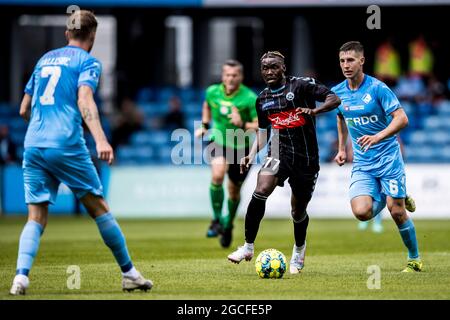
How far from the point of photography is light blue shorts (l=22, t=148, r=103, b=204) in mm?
8258

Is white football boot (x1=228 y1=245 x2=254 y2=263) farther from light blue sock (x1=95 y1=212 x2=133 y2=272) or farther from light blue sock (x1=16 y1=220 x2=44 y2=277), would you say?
light blue sock (x1=16 y1=220 x2=44 y2=277)

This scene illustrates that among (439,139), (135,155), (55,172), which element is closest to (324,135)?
(439,139)

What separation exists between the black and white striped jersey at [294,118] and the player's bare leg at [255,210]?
308 millimetres

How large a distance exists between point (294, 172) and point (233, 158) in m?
4.04

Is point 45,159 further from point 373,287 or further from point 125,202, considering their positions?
point 125,202

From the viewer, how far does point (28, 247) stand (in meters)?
8.36

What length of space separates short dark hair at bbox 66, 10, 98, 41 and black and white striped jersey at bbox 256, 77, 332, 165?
2.68 meters

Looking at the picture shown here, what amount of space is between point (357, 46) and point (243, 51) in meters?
25.1

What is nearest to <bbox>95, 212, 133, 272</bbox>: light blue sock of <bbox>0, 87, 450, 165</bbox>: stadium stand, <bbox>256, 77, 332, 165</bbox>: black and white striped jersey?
<bbox>256, 77, 332, 165</bbox>: black and white striped jersey

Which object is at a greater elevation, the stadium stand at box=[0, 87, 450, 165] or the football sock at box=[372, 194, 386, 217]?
the stadium stand at box=[0, 87, 450, 165]

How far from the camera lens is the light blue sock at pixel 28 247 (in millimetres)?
8305

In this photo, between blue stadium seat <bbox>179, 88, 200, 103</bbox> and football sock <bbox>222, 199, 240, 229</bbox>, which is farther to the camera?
blue stadium seat <bbox>179, 88, 200, 103</bbox>

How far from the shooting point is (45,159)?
8.28 metres
